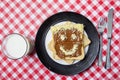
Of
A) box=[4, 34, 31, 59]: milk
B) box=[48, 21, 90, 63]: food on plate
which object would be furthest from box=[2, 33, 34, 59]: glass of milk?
box=[48, 21, 90, 63]: food on plate

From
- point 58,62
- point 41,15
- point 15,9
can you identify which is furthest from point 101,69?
point 15,9

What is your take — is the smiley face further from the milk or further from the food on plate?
the milk

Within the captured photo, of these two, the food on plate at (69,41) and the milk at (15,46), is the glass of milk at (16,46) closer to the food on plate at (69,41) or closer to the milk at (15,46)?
the milk at (15,46)

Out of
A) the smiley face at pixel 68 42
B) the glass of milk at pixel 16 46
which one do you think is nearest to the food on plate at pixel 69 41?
the smiley face at pixel 68 42

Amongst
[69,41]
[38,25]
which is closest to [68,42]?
[69,41]

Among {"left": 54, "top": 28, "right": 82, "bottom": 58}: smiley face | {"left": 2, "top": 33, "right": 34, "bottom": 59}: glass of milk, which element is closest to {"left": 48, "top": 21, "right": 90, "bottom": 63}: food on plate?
{"left": 54, "top": 28, "right": 82, "bottom": 58}: smiley face

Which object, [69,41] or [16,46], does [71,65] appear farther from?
[16,46]
